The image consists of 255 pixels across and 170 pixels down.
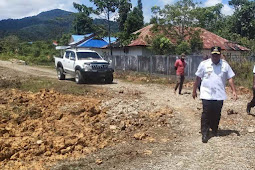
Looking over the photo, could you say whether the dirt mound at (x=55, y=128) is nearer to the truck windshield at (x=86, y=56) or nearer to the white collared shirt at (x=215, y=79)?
the white collared shirt at (x=215, y=79)

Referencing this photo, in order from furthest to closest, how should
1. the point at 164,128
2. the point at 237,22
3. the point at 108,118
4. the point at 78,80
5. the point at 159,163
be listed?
the point at 237,22 → the point at 78,80 → the point at 108,118 → the point at 164,128 → the point at 159,163

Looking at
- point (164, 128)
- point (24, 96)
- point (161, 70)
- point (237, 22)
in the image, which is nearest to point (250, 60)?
point (161, 70)

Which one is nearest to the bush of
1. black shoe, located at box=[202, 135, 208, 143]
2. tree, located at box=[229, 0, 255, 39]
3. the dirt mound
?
the dirt mound

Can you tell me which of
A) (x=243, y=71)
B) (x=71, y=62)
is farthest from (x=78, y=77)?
(x=243, y=71)

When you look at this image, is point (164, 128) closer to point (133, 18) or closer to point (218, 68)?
point (218, 68)

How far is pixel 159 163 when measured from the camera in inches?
179

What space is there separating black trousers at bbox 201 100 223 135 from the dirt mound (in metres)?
1.17

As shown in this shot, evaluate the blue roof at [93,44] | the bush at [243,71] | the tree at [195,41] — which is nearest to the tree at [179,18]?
the tree at [195,41]

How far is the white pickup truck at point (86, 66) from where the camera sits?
13320mm

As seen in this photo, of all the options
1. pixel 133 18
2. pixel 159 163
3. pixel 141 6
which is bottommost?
pixel 159 163

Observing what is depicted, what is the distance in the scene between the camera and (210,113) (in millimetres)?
5438

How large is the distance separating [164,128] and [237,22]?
28161mm

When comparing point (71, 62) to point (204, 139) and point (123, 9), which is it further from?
point (204, 139)

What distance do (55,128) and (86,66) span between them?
735 cm
